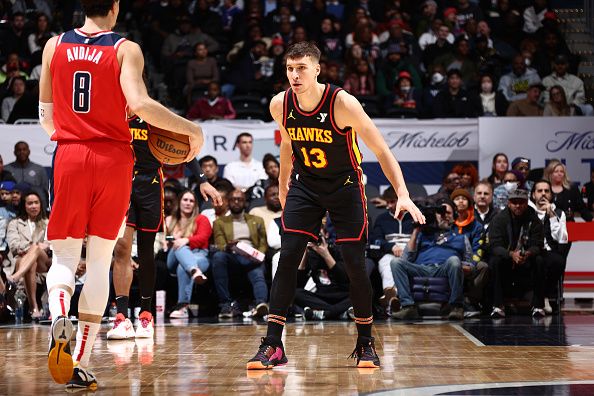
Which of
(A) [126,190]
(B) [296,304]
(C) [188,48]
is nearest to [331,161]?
(A) [126,190]

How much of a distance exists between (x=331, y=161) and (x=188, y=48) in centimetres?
1048

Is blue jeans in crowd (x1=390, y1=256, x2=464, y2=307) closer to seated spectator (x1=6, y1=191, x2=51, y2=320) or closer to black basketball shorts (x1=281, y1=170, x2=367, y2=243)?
seated spectator (x1=6, y1=191, x2=51, y2=320)

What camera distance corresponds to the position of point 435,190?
42.5 feet

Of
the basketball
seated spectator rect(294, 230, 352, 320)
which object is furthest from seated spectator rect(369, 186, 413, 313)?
the basketball

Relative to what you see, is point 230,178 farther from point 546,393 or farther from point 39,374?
point 546,393

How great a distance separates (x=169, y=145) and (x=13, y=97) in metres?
9.34

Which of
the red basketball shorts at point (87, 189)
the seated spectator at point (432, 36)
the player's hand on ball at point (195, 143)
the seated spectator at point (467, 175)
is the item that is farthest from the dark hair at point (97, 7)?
the seated spectator at point (432, 36)

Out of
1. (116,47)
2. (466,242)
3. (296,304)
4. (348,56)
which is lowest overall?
(296,304)

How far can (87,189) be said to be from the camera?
486 centimetres

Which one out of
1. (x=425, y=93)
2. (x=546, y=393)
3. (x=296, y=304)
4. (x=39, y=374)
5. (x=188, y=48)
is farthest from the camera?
(x=188, y=48)

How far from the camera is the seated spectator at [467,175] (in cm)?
1229

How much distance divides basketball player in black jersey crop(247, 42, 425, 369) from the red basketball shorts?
1.39 meters

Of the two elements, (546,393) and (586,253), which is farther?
(586,253)

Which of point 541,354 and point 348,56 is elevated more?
point 348,56
